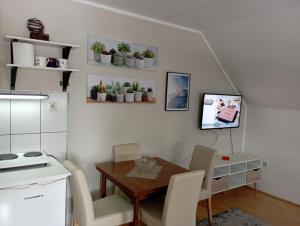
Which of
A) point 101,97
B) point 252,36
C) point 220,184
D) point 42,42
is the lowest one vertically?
point 220,184

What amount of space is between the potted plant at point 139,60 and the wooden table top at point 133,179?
1.12m

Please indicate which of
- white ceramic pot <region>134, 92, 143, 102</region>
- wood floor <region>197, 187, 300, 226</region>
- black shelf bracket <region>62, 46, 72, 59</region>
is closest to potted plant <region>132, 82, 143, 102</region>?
white ceramic pot <region>134, 92, 143, 102</region>

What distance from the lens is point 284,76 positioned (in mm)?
3268

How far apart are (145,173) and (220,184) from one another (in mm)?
1487

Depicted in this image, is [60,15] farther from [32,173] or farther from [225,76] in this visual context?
[225,76]

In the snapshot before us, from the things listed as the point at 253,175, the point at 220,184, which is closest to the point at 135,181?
the point at 220,184

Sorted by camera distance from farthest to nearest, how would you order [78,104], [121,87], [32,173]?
1. [121,87]
2. [78,104]
3. [32,173]

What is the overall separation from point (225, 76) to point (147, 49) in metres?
1.53

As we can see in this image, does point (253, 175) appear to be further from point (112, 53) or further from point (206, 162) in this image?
point (112, 53)

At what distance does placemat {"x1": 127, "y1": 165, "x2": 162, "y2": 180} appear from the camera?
7.74ft

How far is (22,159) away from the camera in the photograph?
7.03 ft

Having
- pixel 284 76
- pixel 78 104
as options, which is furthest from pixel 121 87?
pixel 284 76

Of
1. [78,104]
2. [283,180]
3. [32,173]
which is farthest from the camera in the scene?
[283,180]

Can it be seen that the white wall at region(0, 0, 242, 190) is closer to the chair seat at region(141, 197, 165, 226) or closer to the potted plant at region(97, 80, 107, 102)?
the potted plant at region(97, 80, 107, 102)
